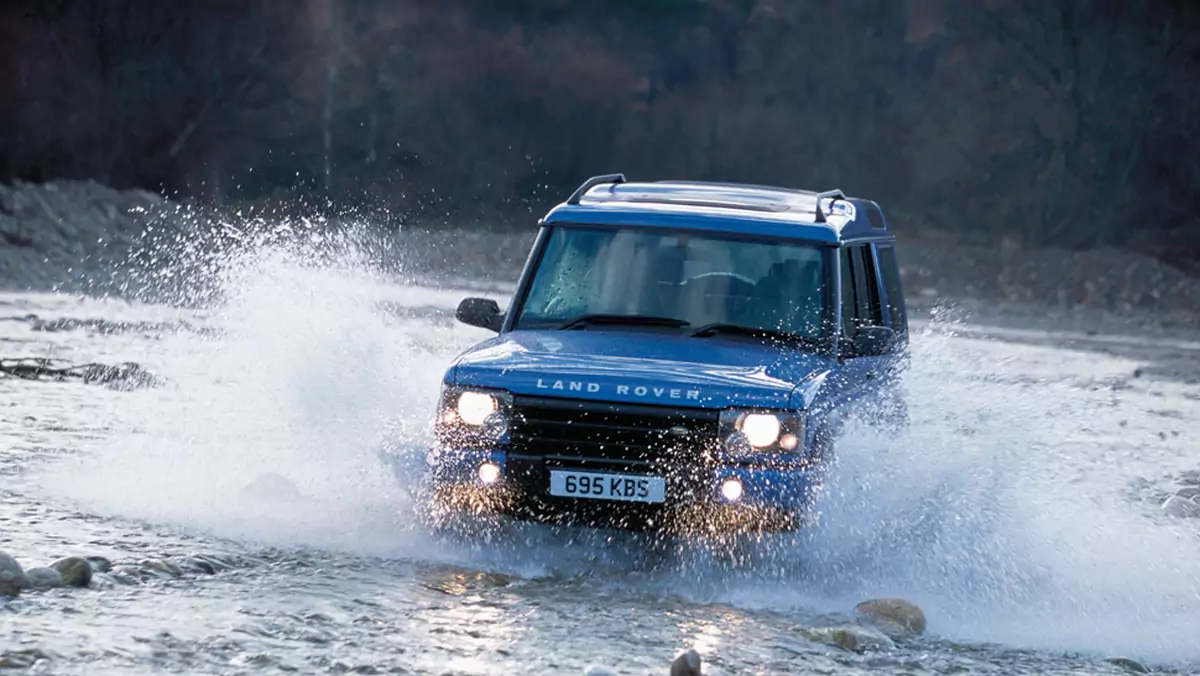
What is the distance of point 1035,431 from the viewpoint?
53.2 ft

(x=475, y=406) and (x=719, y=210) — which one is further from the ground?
(x=719, y=210)

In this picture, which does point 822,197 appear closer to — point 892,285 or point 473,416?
point 892,285

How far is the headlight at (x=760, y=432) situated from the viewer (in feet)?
27.0

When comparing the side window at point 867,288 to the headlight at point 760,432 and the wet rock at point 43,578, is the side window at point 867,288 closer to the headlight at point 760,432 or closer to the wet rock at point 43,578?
the headlight at point 760,432

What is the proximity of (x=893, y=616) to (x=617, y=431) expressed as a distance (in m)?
1.29

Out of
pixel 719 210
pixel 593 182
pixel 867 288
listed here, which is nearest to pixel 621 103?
pixel 593 182

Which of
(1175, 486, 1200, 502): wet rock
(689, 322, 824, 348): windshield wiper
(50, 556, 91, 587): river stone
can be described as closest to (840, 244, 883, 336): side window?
(689, 322, 824, 348): windshield wiper

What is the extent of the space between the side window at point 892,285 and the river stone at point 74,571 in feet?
15.4

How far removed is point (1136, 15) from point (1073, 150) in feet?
11.8

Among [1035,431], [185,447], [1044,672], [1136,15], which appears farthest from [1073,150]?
[1044,672]

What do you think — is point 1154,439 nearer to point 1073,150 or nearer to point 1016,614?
point 1016,614

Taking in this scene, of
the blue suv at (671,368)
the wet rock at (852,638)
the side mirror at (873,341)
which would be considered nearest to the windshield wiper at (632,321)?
the blue suv at (671,368)

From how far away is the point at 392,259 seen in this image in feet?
148

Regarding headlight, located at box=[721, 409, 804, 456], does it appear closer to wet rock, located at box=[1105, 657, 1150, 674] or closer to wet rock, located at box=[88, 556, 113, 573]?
wet rock, located at box=[1105, 657, 1150, 674]
